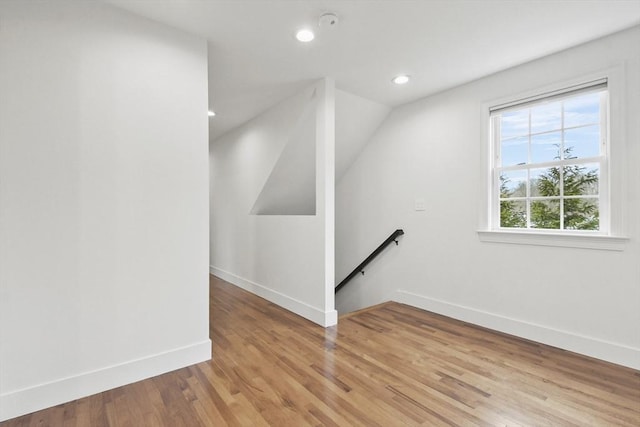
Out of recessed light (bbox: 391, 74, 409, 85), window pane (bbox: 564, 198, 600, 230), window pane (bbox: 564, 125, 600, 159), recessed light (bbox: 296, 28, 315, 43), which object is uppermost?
recessed light (bbox: 391, 74, 409, 85)

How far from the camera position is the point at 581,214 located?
98.8 inches

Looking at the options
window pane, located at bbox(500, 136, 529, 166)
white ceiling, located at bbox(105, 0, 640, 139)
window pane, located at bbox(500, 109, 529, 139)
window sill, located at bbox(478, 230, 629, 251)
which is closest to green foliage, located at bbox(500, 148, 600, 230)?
window sill, located at bbox(478, 230, 629, 251)

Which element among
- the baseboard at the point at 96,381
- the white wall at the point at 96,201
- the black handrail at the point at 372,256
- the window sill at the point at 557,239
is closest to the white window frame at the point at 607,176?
the window sill at the point at 557,239

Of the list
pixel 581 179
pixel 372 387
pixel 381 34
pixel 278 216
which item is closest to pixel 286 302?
pixel 278 216

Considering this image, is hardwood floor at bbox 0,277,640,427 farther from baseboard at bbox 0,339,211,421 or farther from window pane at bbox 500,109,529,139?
window pane at bbox 500,109,529,139

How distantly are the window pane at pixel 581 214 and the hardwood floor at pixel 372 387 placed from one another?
40.0 inches

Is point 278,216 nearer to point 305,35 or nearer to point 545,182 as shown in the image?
point 305,35

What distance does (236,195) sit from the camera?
4.61 metres

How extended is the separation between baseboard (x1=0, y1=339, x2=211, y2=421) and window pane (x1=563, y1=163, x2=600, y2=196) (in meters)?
3.17

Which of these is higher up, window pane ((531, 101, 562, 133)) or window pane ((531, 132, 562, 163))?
window pane ((531, 101, 562, 133))

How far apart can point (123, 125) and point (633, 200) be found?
11.6 ft

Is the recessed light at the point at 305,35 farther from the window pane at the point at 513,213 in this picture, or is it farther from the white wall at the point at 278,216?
the window pane at the point at 513,213

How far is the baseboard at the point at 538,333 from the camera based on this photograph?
2232 mm

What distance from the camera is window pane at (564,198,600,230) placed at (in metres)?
2.44
